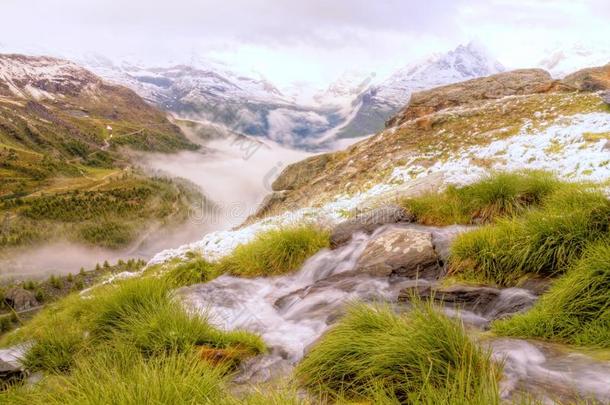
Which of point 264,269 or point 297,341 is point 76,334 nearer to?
point 297,341

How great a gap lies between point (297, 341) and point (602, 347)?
484 centimetres

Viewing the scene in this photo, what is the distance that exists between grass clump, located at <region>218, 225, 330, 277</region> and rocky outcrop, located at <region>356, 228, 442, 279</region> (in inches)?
78.8

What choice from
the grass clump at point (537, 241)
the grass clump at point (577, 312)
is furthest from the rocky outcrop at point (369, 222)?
the grass clump at point (577, 312)

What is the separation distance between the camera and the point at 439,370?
16.9 ft

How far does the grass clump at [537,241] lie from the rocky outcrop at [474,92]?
89.7 ft

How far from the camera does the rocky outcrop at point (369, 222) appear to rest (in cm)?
1345

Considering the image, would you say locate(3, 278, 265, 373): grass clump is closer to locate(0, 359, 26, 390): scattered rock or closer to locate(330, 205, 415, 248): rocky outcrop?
locate(0, 359, 26, 390): scattered rock

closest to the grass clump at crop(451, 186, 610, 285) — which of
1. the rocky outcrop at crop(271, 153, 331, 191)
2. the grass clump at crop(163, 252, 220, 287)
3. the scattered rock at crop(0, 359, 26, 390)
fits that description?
the grass clump at crop(163, 252, 220, 287)

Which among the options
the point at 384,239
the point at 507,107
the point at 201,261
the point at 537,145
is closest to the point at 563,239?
the point at 384,239

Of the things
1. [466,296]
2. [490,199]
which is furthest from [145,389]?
[490,199]

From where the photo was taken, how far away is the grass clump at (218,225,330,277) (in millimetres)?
13039

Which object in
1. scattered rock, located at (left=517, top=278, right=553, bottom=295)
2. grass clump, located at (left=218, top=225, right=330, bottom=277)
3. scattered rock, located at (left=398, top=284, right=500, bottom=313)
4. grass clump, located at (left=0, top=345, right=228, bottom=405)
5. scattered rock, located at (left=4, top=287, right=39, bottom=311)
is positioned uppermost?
grass clump, located at (left=0, top=345, right=228, bottom=405)

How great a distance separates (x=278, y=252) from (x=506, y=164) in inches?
380

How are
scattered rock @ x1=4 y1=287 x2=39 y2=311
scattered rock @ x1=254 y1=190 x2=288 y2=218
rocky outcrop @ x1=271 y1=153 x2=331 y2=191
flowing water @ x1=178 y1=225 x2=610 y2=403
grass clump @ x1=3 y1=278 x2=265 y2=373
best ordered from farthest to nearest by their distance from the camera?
1. scattered rock @ x1=4 y1=287 x2=39 y2=311
2. rocky outcrop @ x1=271 y1=153 x2=331 y2=191
3. scattered rock @ x1=254 y1=190 x2=288 y2=218
4. grass clump @ x1=3 y1=278 x2=265 y2=373
5. flowing water @ x1=178 y1=225 x2=610 y2=403
